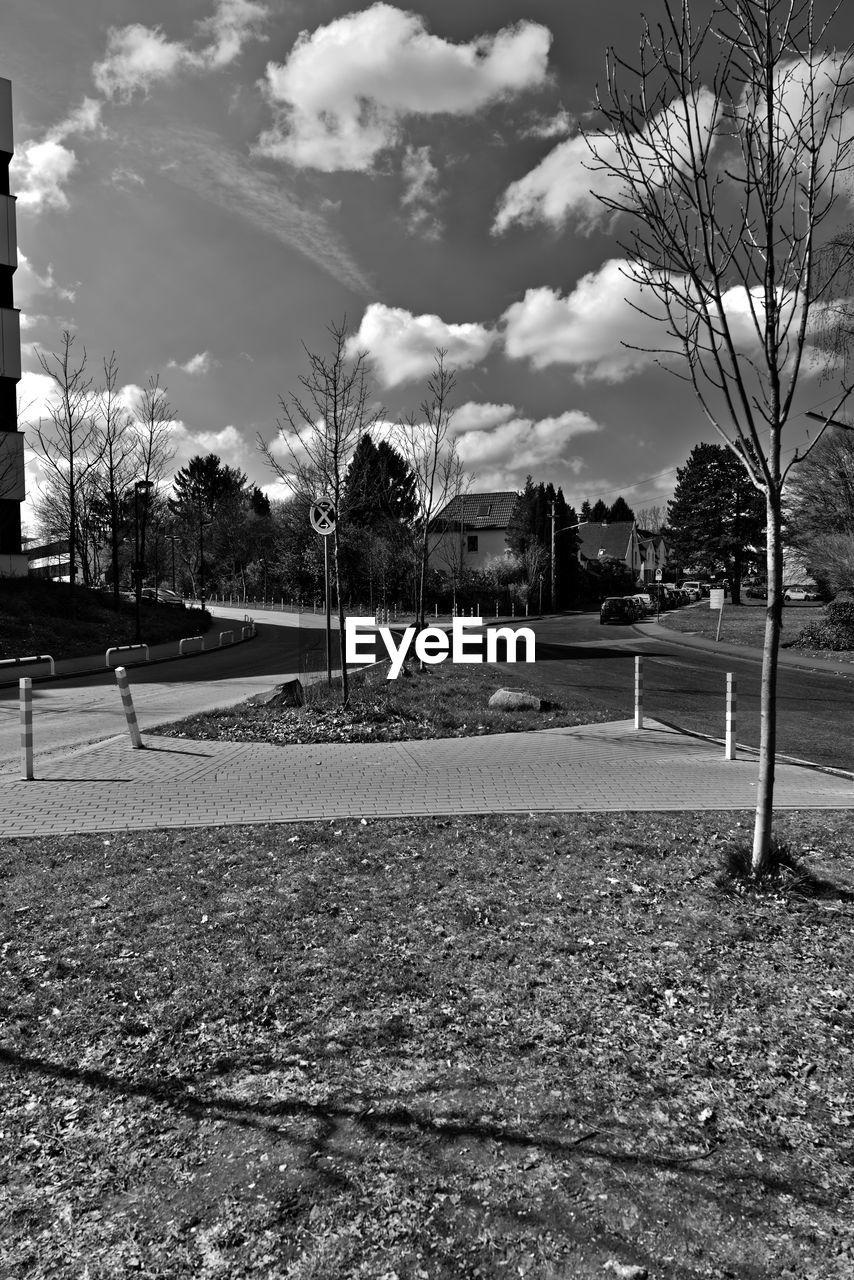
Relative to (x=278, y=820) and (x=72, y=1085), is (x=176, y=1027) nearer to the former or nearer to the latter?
(x=72, y=1085)

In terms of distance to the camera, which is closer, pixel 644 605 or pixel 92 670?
pixel 92 670

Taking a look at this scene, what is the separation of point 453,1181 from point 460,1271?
0.32 meters

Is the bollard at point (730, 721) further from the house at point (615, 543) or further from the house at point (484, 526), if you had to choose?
the house at point (615, 543)

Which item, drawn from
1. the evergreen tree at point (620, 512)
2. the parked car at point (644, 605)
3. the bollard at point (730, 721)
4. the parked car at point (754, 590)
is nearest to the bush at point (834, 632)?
the parked car at point (644, 605)

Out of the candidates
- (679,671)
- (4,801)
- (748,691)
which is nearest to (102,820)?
(4,801)

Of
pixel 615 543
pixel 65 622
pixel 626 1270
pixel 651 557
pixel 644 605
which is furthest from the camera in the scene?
pixel 651 557

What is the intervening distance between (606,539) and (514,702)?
270ft

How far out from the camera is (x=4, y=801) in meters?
7.25

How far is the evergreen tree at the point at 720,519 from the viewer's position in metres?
57.4

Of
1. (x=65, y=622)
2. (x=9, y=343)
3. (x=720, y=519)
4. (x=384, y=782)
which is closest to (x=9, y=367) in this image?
(x=9, y=343)

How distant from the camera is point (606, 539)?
90562 millimetres

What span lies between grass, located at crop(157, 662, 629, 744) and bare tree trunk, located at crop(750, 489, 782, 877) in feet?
19.4

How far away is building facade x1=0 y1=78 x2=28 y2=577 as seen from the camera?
30.3 m

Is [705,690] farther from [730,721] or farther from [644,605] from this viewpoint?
[644,605]
